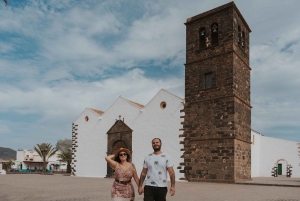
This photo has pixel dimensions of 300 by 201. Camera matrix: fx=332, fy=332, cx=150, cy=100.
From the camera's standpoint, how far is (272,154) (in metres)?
30.4

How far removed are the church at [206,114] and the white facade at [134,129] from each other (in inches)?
2.3

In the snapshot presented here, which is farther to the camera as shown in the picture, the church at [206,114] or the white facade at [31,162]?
the white facade at [31,162]

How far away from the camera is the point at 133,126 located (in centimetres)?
2145

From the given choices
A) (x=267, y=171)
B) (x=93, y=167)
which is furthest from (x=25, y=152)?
(x=267, y=171)

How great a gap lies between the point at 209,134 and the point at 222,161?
1.55 metres

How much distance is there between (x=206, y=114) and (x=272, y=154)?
1560 cm

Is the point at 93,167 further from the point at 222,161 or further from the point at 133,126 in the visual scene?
the point at 222,161

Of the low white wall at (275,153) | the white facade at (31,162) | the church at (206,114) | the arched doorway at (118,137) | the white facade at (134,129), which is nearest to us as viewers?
the church at (206,114)

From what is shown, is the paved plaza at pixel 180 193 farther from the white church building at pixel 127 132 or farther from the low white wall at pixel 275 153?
the low white wall at pixel 275 153

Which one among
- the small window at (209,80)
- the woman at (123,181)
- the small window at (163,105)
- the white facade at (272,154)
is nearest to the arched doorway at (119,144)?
the small window at (163,105)

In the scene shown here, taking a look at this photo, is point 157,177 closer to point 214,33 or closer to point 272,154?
point 214,33

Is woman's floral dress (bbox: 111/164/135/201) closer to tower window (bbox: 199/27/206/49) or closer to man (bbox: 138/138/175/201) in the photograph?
man (bbox: 138/138/175/201)

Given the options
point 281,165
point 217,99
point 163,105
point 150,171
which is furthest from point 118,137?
point 150,171

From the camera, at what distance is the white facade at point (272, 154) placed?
29.6 metres
